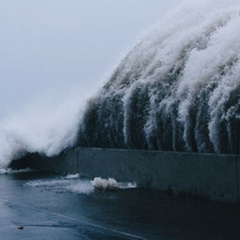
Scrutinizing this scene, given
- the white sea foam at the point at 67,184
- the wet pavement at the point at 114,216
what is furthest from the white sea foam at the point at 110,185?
the wet pavement at the point at 114,216

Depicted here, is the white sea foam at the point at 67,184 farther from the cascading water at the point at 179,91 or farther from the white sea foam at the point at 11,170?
the white sea foam at the point at 11,170

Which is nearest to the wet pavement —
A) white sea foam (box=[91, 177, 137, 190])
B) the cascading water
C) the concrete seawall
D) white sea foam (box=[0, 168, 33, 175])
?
the concrete seawall

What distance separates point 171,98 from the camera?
12.3m

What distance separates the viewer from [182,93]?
12.0m

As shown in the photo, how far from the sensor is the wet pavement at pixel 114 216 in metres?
7.10

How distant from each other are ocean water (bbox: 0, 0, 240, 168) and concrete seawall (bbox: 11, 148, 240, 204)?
0.66 metres

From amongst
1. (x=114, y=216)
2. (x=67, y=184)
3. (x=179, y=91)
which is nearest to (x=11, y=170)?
(x=67, y=184)

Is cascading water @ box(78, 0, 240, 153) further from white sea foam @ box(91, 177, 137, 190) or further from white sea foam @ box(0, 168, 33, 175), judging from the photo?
white sea foam @ box(0, 168, 33, 175)

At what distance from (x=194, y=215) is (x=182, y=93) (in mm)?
4156

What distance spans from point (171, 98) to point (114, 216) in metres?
4.31

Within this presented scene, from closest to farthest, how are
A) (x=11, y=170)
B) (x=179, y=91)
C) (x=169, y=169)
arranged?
(x=169, y=169) < (x=179, y=91) < (x=11, y=170)

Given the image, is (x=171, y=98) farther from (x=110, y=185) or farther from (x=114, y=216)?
(x=114, y=216)

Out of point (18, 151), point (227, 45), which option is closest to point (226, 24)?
point (227, 45)

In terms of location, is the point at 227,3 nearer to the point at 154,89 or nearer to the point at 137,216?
the point at 154,89
